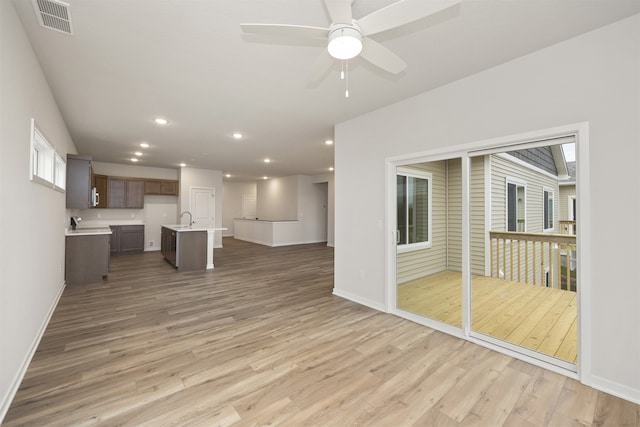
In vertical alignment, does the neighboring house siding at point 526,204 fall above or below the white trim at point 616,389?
above

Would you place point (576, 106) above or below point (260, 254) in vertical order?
above

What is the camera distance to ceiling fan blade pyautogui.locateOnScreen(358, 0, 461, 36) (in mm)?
1387

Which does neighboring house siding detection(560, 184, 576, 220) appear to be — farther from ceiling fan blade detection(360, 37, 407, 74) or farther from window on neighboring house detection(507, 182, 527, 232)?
ceiling fan blade detection(360, 37, 407, 74)

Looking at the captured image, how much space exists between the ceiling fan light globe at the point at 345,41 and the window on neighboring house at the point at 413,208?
2262 mm

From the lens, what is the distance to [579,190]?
2.23 m

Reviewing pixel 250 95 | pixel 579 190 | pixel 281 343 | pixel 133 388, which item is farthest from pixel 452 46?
pixel 133 388

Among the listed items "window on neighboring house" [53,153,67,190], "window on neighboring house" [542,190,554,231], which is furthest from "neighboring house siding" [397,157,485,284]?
"window on neighboring house" [53,153,67,190]

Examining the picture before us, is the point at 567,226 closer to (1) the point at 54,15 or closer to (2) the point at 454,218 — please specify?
(2) the point at 454,218

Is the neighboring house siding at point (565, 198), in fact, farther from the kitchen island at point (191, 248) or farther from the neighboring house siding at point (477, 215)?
the kitchen island at point (191, 248)

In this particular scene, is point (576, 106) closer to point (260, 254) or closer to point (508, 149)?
point (508, 149)

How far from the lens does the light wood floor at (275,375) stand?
6.03 feet

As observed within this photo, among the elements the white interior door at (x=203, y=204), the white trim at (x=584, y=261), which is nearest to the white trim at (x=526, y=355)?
the white trim at (x=584, y=261)

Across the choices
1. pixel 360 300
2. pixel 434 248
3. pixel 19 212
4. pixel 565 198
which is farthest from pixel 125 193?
pixel 565 198

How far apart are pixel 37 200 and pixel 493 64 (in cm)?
444
